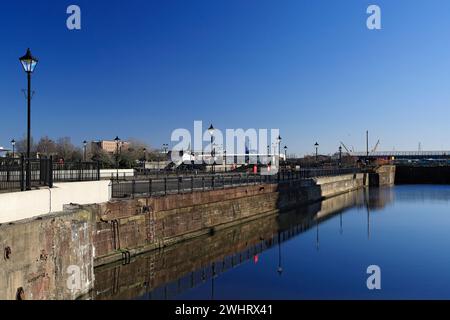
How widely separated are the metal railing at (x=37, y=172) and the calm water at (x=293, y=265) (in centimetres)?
384

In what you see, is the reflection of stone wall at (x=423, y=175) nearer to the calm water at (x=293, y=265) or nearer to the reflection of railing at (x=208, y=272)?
the calm water at (x=293, y=265)

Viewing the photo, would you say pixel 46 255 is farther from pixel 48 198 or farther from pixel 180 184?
pixel 180 184

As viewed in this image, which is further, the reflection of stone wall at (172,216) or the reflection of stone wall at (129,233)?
the reflection of stone wall at (172,216)

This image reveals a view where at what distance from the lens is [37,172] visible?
595 inches

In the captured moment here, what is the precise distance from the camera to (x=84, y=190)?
15.8 meters

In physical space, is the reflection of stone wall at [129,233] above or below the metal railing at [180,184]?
below

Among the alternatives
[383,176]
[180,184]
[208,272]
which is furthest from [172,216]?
[383,176]

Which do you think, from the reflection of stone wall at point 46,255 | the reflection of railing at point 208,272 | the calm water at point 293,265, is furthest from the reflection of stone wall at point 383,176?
the reflection of stone wall at point 46,255

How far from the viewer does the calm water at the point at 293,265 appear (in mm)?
15914

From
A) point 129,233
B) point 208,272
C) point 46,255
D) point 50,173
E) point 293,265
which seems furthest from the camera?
point 293,265

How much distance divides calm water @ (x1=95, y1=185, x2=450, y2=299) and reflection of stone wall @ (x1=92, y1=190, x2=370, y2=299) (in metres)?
0.04

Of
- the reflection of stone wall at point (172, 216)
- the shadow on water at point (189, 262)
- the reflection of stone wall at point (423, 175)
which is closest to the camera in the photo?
the shadow on water at point (189, 262)

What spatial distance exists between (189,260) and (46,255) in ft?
31.3

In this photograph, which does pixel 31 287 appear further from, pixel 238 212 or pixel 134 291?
pixel 238 212
